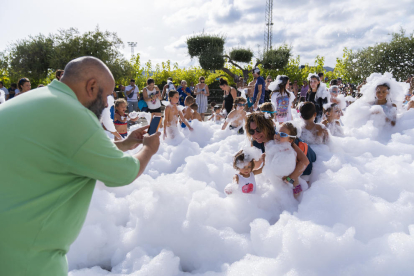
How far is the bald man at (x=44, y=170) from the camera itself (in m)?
1.05

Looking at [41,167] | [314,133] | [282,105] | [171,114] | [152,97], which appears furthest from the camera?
[152,97]

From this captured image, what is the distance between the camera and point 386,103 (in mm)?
5199

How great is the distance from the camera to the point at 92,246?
2.75 metres

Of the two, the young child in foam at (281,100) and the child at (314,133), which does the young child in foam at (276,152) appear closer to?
the child at (314,133)

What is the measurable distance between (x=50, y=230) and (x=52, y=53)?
1817 centimetres

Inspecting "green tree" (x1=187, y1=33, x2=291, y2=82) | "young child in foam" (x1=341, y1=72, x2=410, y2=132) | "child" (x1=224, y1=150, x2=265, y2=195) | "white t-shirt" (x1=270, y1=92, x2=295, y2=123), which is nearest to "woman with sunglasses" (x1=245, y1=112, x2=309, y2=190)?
"child" (x1=224, y1=150, x2=265, y2=195)

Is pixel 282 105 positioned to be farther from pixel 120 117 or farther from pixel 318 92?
pixel 120 117

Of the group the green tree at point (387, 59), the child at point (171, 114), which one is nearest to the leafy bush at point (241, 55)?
the green tree at point (387, 59)

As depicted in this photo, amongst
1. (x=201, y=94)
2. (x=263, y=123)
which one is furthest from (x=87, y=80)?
(x=201, y=94)

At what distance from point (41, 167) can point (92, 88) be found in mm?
434

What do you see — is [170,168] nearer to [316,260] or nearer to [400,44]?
[316,260]

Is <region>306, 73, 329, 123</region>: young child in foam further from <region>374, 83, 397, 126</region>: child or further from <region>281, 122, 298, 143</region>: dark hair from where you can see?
<region>281, 122, 298, 143</region>: dark hair

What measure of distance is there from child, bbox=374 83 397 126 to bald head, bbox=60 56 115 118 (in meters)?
5.41

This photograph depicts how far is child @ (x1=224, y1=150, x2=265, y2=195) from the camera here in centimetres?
319
